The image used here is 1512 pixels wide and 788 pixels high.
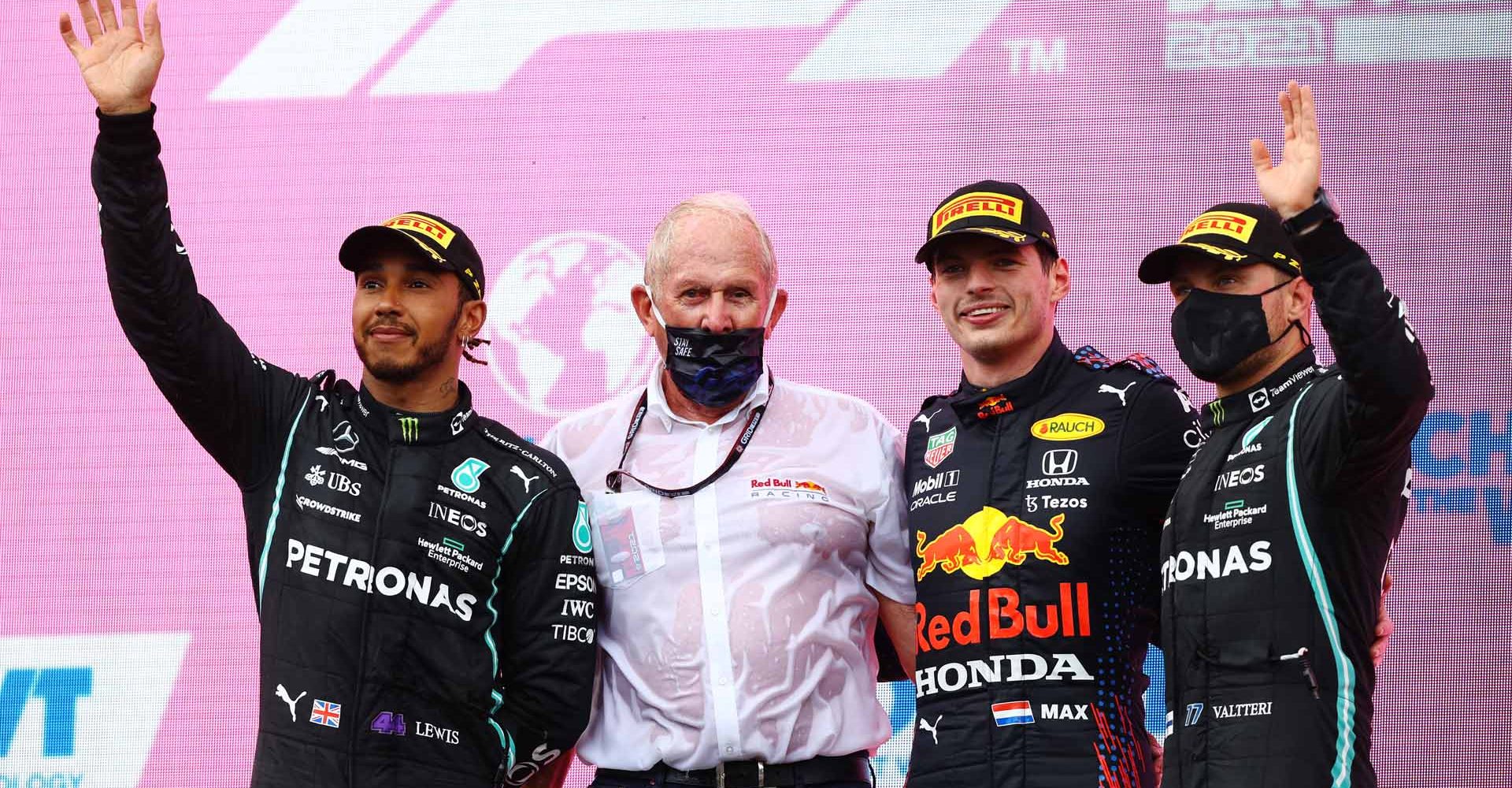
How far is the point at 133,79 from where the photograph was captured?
92.7 inches

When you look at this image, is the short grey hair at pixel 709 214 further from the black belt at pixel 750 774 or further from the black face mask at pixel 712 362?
the black belt at pixel 750 774

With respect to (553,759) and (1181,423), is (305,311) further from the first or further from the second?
(1181,423)

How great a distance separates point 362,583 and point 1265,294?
1516mm

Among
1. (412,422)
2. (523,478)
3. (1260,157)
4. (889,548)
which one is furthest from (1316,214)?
(412,422)

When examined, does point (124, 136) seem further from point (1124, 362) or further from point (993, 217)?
point (1124, 362)

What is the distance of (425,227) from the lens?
8.82 feet

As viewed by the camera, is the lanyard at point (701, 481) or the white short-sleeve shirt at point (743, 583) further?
the lanyard at point (701, 481)

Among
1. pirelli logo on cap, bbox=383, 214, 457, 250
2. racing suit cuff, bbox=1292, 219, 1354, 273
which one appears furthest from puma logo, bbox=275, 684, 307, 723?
racing suit cuff, bbox=1292, 219, 1354, 273

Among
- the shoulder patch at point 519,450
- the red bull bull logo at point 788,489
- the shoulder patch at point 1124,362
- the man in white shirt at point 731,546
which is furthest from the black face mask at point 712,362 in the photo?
the shoulder patch at point 1124,362

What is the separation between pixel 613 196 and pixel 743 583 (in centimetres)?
169

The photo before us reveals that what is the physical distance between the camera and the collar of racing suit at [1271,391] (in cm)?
241

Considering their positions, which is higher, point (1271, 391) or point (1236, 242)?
point (1236, 242)

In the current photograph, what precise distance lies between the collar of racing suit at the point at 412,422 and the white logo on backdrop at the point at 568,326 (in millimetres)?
1307

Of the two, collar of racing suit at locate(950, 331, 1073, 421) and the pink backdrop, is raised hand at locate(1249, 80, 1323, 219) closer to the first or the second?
collar of racing suit at locate(950, 331, 1073, 421)
